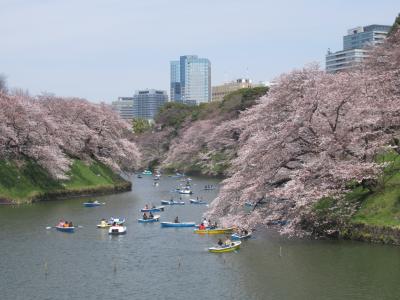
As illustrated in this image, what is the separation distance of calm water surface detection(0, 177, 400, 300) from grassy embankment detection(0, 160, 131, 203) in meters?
15.1

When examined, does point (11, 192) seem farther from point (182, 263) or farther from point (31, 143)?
point (182, 263)

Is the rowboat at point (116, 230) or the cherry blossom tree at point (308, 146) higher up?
the cherry blossom tree at point (308, 146)

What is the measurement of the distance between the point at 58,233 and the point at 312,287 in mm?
21720

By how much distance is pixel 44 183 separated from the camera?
64.6 meters

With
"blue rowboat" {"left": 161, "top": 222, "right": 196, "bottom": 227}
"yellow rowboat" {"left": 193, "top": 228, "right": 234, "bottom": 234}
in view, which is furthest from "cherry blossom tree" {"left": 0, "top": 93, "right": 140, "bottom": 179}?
"yellow rowboat" {"left": 193, "top": 228, "right": 234, "bottom": 234}

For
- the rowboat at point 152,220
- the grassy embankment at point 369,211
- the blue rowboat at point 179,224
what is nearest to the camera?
the grassy embankment at point 369,211

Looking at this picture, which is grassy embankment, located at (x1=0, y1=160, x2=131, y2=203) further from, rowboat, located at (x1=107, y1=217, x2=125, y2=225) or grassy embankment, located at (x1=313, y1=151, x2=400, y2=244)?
grassy embankment, located at (x1=313, y1=151, x2=400, y2=244)

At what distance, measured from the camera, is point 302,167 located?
3850cm

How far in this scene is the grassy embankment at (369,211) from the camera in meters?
35.3

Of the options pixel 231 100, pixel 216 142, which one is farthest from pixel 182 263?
pixel 231 100

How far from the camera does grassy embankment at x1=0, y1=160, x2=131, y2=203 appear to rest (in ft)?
197

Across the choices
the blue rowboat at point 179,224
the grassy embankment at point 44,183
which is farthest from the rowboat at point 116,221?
the grassy embankment at point 44,183

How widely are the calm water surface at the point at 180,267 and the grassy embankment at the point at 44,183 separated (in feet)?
49.4

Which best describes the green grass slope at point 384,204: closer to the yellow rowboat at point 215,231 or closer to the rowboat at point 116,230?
the yellow rowboat at point 215,231
